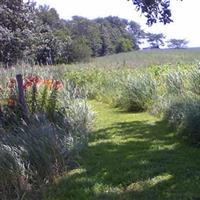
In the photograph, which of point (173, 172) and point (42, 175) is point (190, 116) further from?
point (42, 175)

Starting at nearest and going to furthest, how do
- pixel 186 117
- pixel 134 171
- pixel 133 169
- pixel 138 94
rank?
pixel 134 171, pixel 133 169, pixel 186 117, pixel 138 94

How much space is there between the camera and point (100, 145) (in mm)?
8938

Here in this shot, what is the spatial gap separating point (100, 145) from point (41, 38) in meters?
25.0

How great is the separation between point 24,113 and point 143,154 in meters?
2.41

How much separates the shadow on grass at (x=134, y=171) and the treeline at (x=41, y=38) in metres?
15.2

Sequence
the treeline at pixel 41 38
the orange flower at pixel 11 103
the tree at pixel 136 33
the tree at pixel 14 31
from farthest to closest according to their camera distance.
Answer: the tree at pixel 136 33, the treeline at pixel 41 38, the tree at pixel 14 31, the orange flower at pixel 11 103

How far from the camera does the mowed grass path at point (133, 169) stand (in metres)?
6.02

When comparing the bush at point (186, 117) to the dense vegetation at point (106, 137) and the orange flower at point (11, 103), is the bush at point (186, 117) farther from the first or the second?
the orange flower at point (11, 103)

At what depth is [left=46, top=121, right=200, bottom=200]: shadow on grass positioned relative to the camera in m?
6.01

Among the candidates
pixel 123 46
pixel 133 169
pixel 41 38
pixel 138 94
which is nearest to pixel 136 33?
pixel 123 46

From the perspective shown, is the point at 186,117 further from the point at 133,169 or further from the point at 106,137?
the point at 133,169

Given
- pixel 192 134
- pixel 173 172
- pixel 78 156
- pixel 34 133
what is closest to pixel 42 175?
pixel 34 133

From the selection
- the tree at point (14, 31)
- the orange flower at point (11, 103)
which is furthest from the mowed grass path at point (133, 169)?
the tree at point (14, 31)

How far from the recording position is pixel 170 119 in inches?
421
